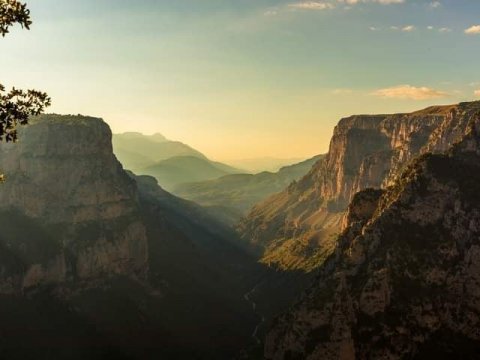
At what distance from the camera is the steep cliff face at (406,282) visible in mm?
114062

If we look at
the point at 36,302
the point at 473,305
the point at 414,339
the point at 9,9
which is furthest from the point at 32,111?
the point at 36,302

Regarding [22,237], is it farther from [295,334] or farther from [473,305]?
[473,305]

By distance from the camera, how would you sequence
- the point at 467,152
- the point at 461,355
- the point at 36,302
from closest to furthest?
1. the point at 461,355
2. the point at 467,152
3. the point at 36,302

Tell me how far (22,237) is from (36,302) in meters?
24.5

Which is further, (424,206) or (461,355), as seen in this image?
(424,206)

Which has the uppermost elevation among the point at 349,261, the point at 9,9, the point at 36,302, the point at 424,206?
the point at 9,9

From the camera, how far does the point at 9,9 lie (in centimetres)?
4294

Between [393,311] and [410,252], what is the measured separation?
1534cm

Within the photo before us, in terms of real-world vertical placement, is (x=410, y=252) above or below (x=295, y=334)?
above

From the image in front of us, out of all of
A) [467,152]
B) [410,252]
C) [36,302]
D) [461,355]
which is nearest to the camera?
[461,355]

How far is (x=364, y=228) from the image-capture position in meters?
137

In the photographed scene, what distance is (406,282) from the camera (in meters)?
121

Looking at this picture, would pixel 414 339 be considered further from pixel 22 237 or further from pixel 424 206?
pixel 22 237

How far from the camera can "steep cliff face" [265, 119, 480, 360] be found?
374 ft
